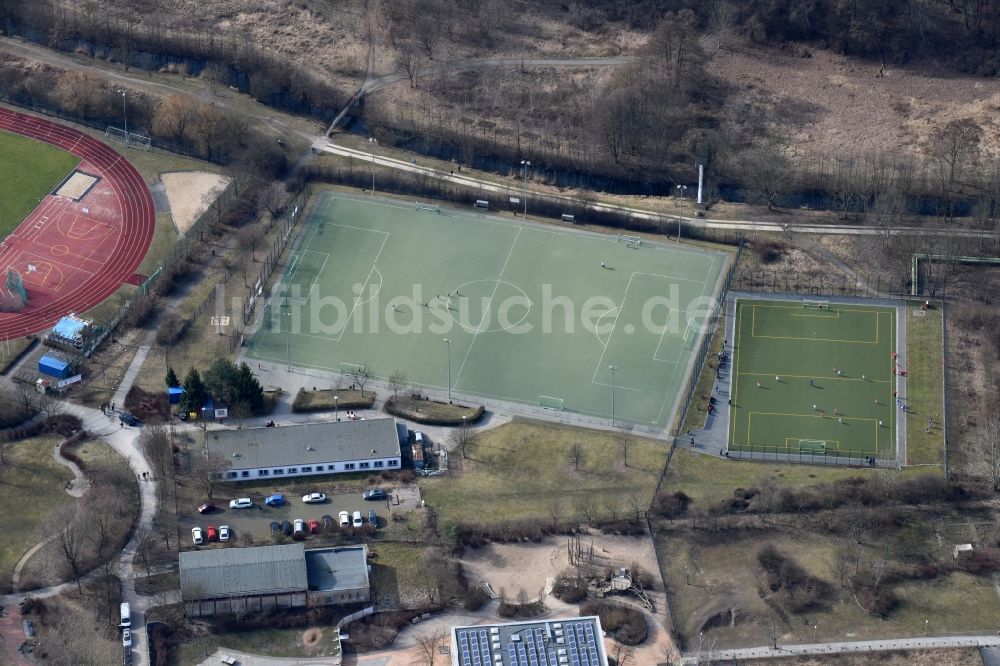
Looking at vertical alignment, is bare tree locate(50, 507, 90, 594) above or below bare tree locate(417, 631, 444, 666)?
above

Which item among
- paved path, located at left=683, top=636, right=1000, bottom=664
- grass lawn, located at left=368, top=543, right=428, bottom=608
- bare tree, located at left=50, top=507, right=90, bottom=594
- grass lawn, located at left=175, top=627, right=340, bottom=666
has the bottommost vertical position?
grass lawn, located at left=175, top=627, right=340, bottom=666

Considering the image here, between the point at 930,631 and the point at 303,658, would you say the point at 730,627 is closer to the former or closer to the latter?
the point at 930,631

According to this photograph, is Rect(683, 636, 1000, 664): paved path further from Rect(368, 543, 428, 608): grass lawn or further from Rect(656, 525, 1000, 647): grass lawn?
Rect(368, 543, 428, 608): grass lawn

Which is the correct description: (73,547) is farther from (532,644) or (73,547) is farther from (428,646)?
(532,644)

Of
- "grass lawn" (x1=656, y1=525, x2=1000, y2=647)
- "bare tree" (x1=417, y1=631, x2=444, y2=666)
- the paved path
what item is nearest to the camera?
"bare tree" (x1=417, y1=631, x2=444, y2=666)

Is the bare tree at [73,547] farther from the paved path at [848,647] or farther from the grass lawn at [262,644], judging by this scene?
the paved path at [848,647]

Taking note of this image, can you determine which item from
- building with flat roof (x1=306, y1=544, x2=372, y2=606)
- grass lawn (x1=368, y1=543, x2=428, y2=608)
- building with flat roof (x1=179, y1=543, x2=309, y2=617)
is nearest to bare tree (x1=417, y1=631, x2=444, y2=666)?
grass lawn (x1=368, y1=543, x2=428, y2=608)

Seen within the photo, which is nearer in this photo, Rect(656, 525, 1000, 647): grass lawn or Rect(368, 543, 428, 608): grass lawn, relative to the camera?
Rect(656, 525, 1000, 647): grass lawn

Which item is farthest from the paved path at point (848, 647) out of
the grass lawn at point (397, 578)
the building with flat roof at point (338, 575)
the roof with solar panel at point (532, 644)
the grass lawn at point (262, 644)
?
the grass lawn at point (262, 644)

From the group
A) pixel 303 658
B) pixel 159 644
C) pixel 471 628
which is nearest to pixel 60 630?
pixel 159 644
